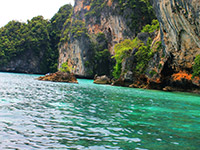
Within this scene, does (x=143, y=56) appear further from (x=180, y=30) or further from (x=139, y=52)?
(x=180, y=30)

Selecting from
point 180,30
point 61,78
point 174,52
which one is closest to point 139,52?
point 174,52

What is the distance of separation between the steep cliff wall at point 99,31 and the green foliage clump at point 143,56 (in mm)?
22624

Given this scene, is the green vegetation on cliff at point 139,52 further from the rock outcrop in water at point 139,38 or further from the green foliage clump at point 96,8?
the green foliage clump at point 96,8

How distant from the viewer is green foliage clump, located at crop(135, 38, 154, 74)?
3653 cm

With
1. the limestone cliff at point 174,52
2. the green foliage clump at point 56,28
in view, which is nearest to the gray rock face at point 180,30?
the limestone cliff at point 174,52

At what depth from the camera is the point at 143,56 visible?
37.5 m

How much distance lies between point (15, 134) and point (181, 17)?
78.9ft

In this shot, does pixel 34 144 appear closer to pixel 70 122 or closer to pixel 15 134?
pixel 15 134

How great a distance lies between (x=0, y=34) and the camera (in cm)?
8725

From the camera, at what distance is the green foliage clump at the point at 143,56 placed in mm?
36531

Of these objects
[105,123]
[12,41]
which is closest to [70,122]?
[105,123]

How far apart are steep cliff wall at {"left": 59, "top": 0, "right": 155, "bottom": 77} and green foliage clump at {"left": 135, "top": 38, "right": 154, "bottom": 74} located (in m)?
22.6

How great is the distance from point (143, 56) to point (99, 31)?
37.6m

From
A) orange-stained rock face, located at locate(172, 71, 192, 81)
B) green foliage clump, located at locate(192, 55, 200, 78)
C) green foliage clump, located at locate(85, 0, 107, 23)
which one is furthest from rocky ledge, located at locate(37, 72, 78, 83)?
green foliage clump, located at locate(85, 0, 107, 23)
